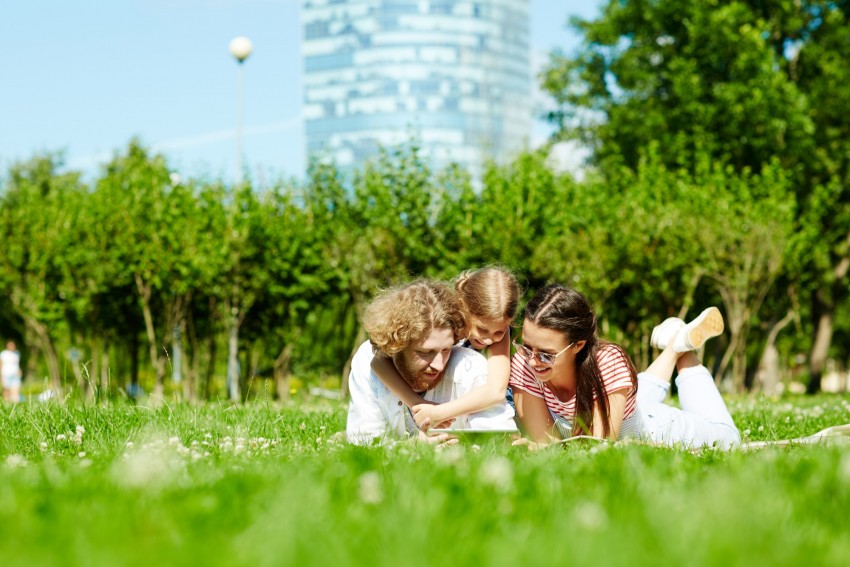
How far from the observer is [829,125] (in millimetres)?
28656

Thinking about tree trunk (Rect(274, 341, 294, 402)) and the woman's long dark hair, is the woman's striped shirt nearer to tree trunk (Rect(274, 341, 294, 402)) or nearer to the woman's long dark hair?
the woman's long dark hair

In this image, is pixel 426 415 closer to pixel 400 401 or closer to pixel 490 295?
pixel 400 401

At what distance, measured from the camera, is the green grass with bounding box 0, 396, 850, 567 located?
2451mm

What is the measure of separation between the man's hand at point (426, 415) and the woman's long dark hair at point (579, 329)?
0.88m

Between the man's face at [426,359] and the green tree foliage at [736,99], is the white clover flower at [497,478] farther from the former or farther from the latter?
the green tree foliage at [736,99]

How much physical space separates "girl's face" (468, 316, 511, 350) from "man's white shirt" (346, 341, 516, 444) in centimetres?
17

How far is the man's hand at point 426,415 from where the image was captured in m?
6.06

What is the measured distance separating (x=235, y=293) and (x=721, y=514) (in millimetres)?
19958

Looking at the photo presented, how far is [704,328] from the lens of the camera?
7.83m

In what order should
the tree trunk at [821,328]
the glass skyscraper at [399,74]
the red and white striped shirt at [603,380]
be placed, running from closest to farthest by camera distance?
the red and white striped shirt at [603,380], the tree trunk at [821,328], the glass skyscraper at [399,74]

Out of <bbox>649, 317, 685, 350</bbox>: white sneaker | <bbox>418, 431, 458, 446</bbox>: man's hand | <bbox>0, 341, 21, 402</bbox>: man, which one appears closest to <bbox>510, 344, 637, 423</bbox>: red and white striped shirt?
<bbox>418, 431, 458, 446</bbox>: man's hand

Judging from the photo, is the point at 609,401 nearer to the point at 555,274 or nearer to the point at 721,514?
the point at 721,514

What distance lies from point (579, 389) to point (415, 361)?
1164mm

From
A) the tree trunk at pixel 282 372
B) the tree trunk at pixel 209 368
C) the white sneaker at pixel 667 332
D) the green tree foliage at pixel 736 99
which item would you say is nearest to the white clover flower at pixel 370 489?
the white sneaker at pixel 667 332
